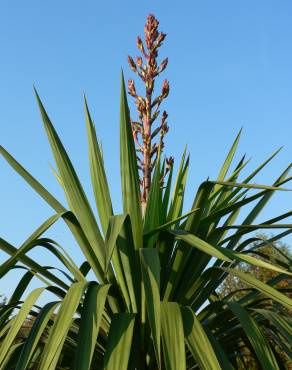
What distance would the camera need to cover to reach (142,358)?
2.82 m

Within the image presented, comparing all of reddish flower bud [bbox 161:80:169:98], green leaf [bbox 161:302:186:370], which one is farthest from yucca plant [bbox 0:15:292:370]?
reddish flower bud [bbox 161:80:169:98]

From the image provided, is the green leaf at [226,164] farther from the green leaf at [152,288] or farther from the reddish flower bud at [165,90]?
the green leaf at [152,288]

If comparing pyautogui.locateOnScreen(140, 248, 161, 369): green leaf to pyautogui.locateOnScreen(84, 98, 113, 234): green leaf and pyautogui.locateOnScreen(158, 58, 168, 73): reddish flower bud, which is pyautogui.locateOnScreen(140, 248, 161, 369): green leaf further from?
pyautogui.locateOnScreen(158, 58, 168, 73): reddish flower bud

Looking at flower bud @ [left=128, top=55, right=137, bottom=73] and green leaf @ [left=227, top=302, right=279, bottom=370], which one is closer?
green leaf @ [left=227, top=302, right=279, bottom=370]

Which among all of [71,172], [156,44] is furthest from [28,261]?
[156,44]

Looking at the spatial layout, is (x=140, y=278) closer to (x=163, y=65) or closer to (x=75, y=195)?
(x=75, y=195)

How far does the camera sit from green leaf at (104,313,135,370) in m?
2.21

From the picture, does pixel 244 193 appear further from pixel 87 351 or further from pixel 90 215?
pixel 87 351

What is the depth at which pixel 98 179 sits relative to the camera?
320cm

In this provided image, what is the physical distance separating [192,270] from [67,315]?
3.22 ft

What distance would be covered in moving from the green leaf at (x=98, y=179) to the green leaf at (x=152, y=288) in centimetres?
70

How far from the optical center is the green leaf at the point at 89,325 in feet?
6.75

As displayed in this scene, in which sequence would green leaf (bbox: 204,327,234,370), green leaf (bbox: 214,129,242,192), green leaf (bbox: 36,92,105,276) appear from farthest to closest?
1. green leaf (bbox: 214,129,242,192)
2. green leaf (bbox: 36,92,105,276)
3. green leaf (bbox: 204,327,234,370)

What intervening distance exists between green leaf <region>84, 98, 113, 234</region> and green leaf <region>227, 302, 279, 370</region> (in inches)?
37.2
